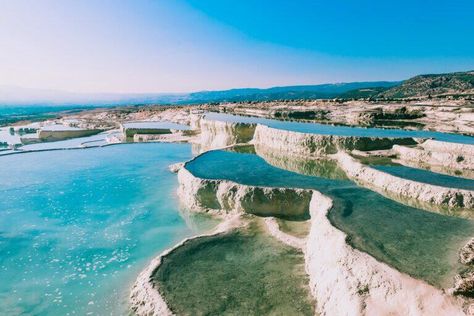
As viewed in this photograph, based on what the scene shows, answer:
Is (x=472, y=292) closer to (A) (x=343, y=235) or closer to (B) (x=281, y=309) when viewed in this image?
(A) (x=343, y=235)

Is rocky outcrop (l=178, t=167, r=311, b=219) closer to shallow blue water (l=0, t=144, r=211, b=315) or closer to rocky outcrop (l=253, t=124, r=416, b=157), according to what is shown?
shallow blue water (l=0, t=144, r=211, b=315)

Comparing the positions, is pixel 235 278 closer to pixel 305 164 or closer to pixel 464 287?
pixel 464 287

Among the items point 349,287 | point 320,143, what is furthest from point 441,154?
point 349,287

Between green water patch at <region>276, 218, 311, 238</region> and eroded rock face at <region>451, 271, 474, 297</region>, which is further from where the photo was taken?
green water patch at <region>276, 218, 311, 238</region>

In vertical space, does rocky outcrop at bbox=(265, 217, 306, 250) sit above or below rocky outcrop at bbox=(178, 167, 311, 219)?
below

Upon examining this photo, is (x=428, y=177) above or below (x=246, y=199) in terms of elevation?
above

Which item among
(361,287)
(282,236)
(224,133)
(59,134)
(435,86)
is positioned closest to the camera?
(361,287)

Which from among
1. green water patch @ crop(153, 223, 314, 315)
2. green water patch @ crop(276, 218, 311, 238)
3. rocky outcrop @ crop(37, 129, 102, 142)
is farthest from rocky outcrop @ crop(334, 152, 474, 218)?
rocky outcrop @ crop(37, 129, 102, 142)
